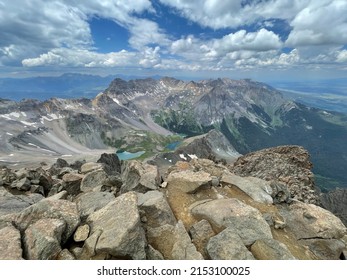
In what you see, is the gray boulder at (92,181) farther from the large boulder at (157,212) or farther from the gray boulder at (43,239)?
the gray boulder at (43,239)

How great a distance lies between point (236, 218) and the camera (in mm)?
19469

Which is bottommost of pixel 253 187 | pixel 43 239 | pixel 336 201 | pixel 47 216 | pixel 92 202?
pixel 336 201

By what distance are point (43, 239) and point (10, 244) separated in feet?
5.58

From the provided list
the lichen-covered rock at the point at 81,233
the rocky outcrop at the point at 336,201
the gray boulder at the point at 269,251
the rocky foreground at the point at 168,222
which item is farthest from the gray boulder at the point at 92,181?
the rocky outcrop at the point at 336,201

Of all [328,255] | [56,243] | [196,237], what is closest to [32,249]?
[56,243]

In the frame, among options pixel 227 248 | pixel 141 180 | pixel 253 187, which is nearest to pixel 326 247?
pixel 253 187

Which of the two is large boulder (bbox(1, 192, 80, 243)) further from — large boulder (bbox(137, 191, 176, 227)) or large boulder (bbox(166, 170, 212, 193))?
large boulder (bbox(166, 170, 212, 193))

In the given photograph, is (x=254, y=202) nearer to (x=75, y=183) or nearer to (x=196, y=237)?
(x=196, y=237)

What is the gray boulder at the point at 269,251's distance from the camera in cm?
1630

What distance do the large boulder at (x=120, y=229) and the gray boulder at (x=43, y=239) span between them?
83.7 inches

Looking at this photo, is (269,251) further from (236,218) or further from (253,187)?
(253,187)

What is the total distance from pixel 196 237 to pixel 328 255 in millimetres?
10469
